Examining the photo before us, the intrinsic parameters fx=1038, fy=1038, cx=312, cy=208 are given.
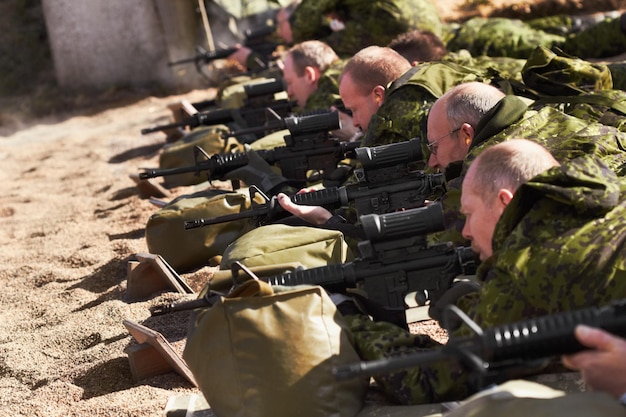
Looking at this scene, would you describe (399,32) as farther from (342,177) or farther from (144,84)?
(144,84)

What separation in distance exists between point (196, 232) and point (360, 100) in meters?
1.18

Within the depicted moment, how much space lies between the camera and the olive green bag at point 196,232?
5.73 metres

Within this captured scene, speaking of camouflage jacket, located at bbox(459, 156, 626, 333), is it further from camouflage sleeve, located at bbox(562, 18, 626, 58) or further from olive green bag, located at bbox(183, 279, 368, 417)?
camouflage sleeve, located at bbox(562, 18, 626, 58)

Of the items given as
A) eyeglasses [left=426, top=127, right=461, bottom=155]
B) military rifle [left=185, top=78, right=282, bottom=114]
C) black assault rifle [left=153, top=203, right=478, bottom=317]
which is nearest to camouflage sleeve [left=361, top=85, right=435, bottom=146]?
eyeglasses [left=426, top=127, right=461, bottom=155]

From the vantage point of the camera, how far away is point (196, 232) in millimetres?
5754

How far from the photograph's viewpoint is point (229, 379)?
134 inches

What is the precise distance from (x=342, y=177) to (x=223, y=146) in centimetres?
207

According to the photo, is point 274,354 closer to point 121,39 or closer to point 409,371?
point 409,371

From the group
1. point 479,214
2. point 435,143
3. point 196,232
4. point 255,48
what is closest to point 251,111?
point 196,232

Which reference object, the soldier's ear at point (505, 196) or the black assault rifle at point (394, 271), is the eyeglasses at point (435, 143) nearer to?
the black assault rifle at point (394, 271)


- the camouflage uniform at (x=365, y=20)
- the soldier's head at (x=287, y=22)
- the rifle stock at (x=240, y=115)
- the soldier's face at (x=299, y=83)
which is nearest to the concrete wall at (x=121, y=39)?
the soldier's head at (x=287, y=22)

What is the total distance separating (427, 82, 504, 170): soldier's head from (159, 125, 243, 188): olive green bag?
3403 mm

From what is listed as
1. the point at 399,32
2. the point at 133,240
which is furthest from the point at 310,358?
the point at 399,32

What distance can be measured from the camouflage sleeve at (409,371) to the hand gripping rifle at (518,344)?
58 centimetres
